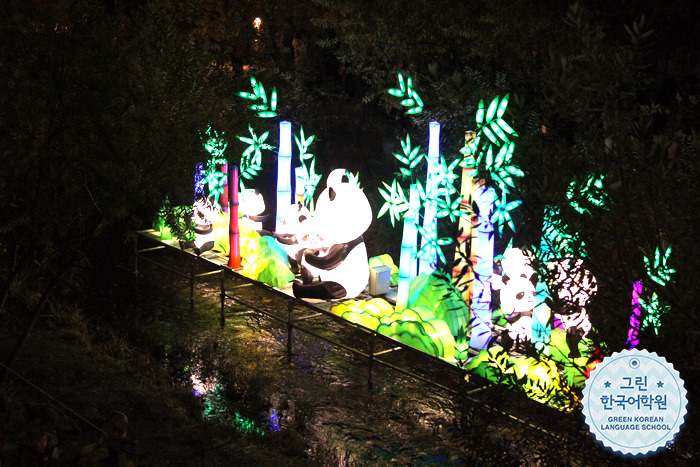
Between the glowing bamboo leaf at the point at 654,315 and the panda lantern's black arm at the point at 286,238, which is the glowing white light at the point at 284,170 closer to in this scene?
the panda lantern's black arm at the point at 286,238

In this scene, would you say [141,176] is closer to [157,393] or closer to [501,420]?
[157,393]

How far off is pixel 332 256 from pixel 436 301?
1.79 metres

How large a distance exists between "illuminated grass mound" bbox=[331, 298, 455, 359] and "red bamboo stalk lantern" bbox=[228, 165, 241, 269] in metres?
3.07

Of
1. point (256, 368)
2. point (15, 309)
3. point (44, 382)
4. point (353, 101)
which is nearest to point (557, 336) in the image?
point (256, 368)

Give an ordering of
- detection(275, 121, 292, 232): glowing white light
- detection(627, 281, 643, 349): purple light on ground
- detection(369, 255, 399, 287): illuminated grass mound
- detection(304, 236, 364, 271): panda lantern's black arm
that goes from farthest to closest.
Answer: detection(275, 121, 292, 232): glowing white light < detection(369, 255, 399, 287): illuminated grass mound < detection(304, 236, 364, 271): panda lantern's black arm < detection(627, 281, 643, 349): purple light on ground

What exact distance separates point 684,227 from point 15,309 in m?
9.89

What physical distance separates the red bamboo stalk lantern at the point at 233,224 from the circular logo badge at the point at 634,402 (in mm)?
9029

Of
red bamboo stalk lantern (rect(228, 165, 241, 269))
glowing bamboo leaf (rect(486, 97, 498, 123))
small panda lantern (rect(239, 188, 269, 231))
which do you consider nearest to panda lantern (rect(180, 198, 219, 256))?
small panda lantern (rect(239, 188, 269, 231))

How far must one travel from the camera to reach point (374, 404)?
8.51 meters

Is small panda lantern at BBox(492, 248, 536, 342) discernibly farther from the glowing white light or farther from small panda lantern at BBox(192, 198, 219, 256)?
small panda lantern at BBox(192, 198, 219, 256)

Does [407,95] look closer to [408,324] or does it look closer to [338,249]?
[338,249]

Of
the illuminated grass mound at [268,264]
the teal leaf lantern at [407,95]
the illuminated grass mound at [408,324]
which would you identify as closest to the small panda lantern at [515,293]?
the illuminated grass mound at [408,324]

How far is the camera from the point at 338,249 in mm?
10828

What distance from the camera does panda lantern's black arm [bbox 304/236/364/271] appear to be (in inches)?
427
